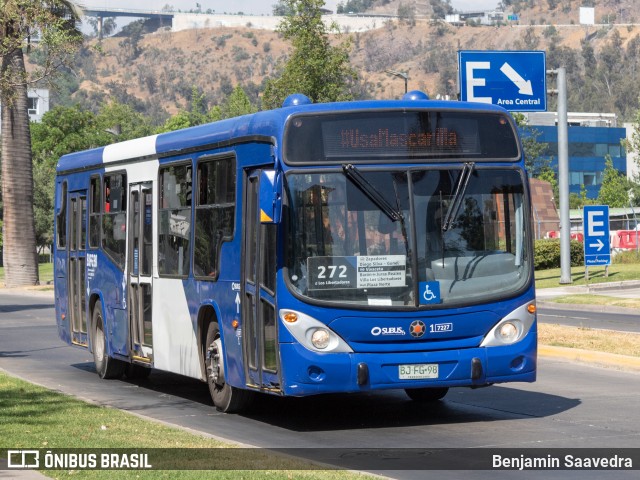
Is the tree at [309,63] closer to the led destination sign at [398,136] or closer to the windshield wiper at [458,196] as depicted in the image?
the led destination sign at [398,136]

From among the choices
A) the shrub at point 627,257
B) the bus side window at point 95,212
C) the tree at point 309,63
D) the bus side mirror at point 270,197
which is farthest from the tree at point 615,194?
the bus side mirror at point 270,197

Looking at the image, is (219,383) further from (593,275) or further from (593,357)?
(593,275)

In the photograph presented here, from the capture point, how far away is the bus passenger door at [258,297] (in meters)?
12.5

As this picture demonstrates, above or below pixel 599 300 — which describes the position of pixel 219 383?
above

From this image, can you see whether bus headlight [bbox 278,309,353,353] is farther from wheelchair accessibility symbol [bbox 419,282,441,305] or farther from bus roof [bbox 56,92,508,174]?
bus roof [bbox 56,92,508,174]

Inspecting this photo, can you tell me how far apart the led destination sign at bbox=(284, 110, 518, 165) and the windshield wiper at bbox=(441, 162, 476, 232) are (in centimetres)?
18

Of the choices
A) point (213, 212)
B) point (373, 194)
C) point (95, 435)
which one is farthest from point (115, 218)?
point (95, 435)

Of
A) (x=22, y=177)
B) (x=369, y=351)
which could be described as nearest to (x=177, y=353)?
(x=369, y=351)

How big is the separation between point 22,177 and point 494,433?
3870 cm

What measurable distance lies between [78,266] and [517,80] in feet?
63.9

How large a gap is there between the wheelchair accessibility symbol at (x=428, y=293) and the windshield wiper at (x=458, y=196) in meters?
0.57

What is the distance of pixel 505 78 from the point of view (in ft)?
117

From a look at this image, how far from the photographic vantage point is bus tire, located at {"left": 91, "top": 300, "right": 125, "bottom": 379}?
17906 millimetres

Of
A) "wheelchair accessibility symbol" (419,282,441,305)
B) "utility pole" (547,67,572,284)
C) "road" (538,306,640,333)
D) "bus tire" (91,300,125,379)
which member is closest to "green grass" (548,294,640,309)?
"road" (538,306,640,333)
